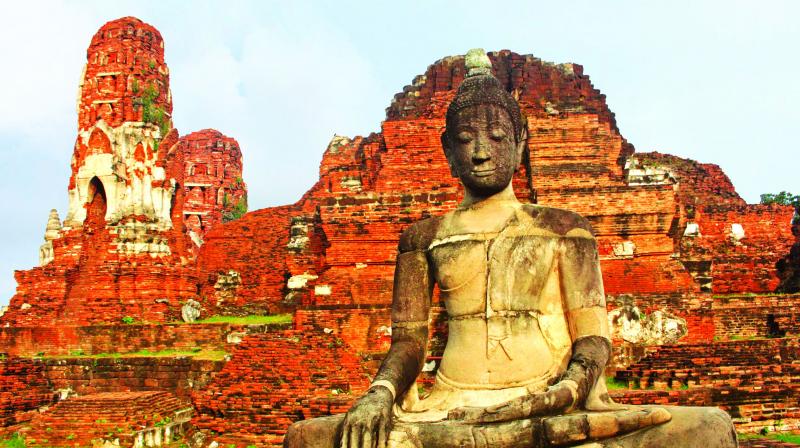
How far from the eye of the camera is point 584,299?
4.82m

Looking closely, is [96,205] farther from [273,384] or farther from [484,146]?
[484,146]

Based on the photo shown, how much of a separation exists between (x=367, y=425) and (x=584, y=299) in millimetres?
1434

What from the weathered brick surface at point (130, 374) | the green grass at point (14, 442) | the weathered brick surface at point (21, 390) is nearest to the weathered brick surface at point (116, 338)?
the weathered brick surface at point (130, 374)

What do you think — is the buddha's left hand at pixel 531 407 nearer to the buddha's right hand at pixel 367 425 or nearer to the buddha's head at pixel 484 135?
the buddha's right hand at pixel 367 425

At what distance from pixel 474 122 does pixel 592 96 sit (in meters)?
16.3

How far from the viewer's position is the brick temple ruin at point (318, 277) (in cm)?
1053

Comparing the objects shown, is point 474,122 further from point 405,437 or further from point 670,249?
point 670,249

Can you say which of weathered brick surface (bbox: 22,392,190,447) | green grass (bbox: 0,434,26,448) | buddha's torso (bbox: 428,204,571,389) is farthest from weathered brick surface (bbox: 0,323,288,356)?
buddha's torso (bbox: 428,204,571,389)

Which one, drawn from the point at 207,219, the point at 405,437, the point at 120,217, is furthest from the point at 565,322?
the point at 207,219

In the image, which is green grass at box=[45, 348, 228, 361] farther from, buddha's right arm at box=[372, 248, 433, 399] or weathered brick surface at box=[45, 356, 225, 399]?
buddha's right arm at box=[372, 248, 433, 399]

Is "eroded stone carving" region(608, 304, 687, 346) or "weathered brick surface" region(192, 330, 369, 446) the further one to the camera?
"eroded stone carving" region(608, 304, 687, 346)

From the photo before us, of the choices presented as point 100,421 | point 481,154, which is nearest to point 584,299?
point 481,154

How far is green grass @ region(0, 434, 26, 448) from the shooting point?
11.3 meters

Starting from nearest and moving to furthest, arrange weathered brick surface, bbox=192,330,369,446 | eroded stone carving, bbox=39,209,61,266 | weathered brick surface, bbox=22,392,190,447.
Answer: weathered brick surface, bbox=192,330,369,446, weathered brick surface, bbox=22,392,190,447, eroded stone carving, bbox=39,209,61,266
